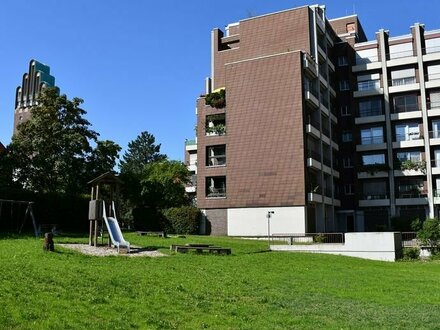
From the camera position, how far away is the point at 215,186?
50625mm

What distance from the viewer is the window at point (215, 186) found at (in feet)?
162

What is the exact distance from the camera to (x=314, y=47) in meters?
52.6

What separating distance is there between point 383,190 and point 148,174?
92.9 feet

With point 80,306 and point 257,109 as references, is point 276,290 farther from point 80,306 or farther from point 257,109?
point 257,109

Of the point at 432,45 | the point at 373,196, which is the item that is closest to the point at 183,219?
the point at 373,196

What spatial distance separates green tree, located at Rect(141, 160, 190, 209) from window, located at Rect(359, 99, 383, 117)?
2294cm

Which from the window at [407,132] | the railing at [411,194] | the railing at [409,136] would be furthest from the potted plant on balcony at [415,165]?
the window at [407,132]

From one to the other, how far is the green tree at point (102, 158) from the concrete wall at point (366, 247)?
2100 cm

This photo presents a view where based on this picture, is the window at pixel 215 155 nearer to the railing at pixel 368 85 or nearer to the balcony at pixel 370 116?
the balcony at pixel 370 116

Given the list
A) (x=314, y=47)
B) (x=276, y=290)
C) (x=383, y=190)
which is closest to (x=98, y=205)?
(x=276, y=290)

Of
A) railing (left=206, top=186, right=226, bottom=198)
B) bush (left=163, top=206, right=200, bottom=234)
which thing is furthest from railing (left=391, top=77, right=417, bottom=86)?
bush (left=163, top=206, right=200, bottom=234)

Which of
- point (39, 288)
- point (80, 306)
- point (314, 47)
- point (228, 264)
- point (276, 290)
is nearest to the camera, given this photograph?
point (80, 306)

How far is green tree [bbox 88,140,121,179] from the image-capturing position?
45.8 metres

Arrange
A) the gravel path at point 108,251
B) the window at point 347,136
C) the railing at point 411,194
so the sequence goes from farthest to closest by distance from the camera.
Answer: the window at point 347,136
the railing at point 411,194
the gravel path at point 108,251
